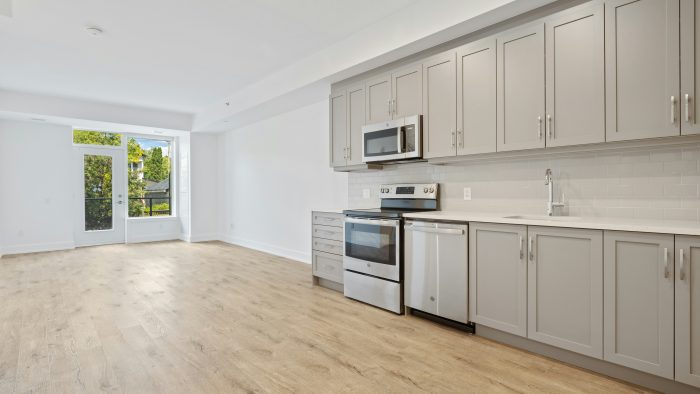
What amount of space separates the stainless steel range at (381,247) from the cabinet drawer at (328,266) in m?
0.19

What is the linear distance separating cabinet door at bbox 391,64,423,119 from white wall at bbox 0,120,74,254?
6931 mm

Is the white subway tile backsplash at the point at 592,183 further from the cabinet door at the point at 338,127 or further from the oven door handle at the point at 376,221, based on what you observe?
the cabinet door at the point at 338,127

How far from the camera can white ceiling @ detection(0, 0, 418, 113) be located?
335 cm

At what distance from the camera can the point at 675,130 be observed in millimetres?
2162

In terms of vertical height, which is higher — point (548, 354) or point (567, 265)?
point (567, 265)

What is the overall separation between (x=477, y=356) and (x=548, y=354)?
474 mm

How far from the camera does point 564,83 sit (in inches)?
102

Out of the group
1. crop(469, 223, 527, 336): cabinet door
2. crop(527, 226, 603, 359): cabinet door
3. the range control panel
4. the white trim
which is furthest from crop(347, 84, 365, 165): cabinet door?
the white trim

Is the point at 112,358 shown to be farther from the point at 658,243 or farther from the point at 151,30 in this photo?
the point at 658,243

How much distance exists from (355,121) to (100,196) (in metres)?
6.51

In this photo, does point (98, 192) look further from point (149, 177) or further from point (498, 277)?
point (498, 277)

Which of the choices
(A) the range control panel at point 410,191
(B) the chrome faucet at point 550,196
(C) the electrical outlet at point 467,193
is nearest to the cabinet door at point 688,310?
(B) the chrome faucet at point 550,196

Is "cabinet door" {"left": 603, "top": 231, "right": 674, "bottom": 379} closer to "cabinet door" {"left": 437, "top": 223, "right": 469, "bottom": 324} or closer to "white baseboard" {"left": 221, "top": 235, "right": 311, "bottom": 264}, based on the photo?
"cabinet door" {"left": 437, "top": 223, "right": 469, "bottom": 324}

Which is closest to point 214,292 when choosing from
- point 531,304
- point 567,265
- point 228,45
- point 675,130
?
point 228,45
